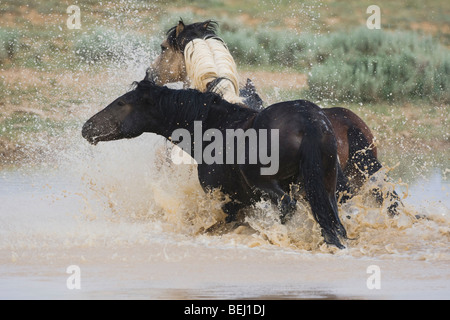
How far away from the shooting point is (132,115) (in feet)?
20.7

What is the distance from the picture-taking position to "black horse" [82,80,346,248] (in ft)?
18.5

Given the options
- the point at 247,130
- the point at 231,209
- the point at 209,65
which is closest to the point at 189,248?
the point at 231,209

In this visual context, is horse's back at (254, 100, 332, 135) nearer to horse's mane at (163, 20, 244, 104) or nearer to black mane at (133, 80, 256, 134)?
black mane at (133, 80, 256, 134)

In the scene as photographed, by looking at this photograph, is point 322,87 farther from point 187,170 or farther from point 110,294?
point 110,294

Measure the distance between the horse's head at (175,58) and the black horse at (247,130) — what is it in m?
1.24

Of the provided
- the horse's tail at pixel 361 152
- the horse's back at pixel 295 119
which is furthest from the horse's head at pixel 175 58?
the horse's back at pixel 295 119

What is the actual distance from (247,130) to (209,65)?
1.17 m

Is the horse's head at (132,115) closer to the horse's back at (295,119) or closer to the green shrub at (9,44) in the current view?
the horse's back at (295,119)


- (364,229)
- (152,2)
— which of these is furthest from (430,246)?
(152,2)

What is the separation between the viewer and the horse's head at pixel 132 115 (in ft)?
20.7

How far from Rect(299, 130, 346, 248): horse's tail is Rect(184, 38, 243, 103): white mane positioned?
113cm

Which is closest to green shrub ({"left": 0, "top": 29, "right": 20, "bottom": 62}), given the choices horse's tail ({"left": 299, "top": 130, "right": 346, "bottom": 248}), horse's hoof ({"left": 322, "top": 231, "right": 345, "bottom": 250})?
horse's tail ({"left": 299, "top": 130, "right": 346, "bottom": 248})

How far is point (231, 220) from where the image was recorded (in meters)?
6.37

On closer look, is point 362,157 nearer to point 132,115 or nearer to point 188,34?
point 132,115
